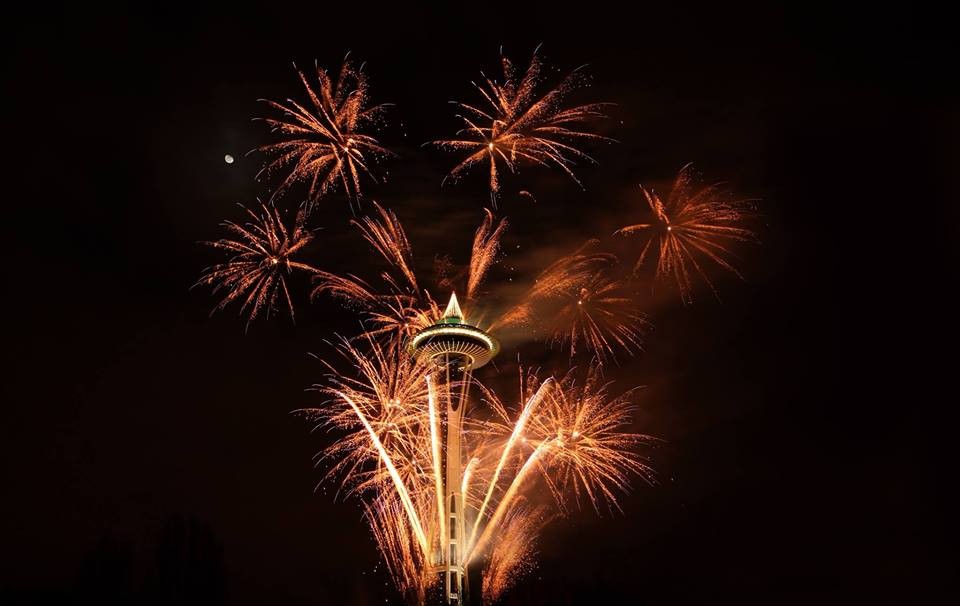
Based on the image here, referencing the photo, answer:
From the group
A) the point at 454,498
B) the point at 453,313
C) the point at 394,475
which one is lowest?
the point at 394,475

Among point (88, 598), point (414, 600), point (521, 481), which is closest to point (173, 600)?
point (88, 598)

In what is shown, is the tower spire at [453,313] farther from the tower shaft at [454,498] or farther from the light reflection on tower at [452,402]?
the tower shaft at [454,498]

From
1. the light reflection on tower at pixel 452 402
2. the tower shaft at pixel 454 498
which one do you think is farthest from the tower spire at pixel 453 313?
the tower shaft at pixel 454 498

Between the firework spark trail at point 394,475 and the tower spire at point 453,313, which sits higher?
the tower spire at point 453,313

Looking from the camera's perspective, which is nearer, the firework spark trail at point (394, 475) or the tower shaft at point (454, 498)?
the firework spark trail at point (394, 475)

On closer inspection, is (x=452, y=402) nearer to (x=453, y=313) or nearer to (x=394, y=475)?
(x=453, y=313)

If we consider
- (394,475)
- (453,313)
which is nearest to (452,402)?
(453,313)

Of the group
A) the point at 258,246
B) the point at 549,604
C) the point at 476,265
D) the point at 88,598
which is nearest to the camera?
the point at 258,246

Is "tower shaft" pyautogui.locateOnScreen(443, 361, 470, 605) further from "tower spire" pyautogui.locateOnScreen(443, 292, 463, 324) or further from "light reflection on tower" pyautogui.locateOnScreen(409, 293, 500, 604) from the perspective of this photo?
"tower spire" pyautogui.locateOnScreen(443, 292, 463, 324)

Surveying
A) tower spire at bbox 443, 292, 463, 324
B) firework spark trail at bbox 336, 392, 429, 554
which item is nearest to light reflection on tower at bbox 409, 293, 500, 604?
tower spire at bbox 443, 292, 463, 324

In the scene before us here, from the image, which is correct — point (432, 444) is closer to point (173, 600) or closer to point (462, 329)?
point (462, 329)

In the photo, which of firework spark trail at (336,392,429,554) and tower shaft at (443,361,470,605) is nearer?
firework spark trail at (336,392,429,554)
